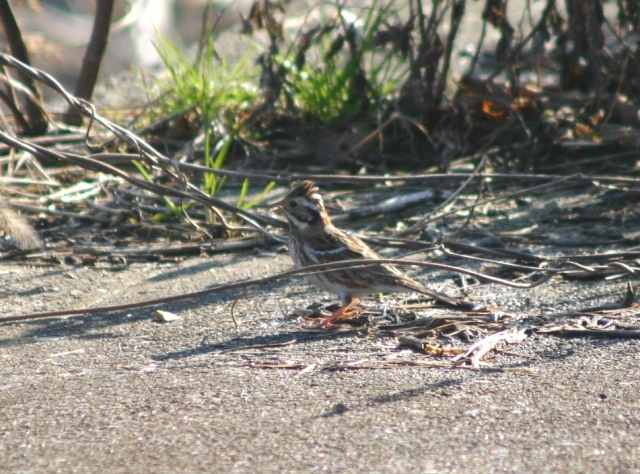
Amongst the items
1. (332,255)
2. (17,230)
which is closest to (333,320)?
(332,255)

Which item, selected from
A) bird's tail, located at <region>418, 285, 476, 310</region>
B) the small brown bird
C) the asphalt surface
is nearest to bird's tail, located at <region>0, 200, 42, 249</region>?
the asphalt surface

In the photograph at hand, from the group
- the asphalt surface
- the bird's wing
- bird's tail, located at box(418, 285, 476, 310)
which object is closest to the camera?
the asphalt surface

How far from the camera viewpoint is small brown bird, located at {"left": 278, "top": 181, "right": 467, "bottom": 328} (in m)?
4.95

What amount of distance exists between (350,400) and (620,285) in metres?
2.01

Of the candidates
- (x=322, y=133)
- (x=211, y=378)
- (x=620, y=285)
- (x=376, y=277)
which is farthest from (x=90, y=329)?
(x=322, y=133)

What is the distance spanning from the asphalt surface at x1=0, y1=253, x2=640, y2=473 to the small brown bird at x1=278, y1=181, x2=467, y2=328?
271mm

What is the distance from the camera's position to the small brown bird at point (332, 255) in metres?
4.95

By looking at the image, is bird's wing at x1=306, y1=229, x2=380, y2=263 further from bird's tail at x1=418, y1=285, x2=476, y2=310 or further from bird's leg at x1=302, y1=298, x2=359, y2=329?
bird's tail at x1=418, y1=285, x2=476, y2=310

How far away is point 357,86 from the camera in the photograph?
7281mm

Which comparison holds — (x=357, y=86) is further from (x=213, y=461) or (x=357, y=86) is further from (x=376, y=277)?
(x=213, y=461)

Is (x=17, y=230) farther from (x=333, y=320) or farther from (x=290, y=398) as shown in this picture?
(x=290, y=398)

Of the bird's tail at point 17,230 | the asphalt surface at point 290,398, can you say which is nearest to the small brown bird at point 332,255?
the asphalt surface at point 290,398

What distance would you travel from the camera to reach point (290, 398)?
3.66 m

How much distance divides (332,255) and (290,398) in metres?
1.93
